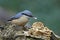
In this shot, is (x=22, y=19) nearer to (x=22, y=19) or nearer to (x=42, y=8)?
(x=22, y=19)

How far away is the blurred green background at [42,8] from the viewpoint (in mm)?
3635

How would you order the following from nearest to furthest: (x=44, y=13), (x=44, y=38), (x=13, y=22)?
(x=44, y=38)
(x=13, y=22)
(x=44, y=13)

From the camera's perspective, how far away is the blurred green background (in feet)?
11.9

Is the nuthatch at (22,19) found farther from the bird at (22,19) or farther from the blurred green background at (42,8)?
the blurred green background at (42,8)

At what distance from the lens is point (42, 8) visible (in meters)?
4.00

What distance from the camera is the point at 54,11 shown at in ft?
12.7

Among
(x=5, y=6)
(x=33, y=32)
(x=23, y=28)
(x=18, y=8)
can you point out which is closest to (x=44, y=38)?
(x=33, y=32)

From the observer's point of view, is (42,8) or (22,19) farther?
(42,8)

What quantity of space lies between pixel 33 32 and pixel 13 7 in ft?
7.59

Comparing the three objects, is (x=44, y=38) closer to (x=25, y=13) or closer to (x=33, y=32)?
(x=33, y=32)

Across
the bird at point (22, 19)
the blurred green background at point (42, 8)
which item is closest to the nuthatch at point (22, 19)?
the bird at point (22, 19)

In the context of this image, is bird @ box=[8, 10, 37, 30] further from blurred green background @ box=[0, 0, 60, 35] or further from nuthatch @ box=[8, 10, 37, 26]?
blurred green background @ box=[0, 0, 60, 35]

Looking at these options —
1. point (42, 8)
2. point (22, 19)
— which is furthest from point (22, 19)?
point (42, 8)

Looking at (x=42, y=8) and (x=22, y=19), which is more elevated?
(x=42, y=8)
